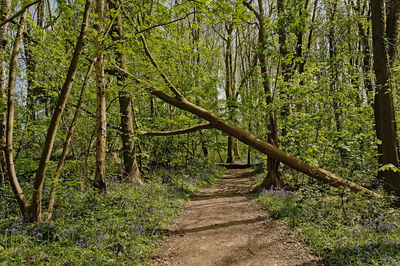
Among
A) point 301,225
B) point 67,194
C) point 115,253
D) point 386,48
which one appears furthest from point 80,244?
point 386,48

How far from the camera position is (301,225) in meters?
5.22

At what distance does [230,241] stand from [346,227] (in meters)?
2.44

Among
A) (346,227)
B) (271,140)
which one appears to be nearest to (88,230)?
(346,227)

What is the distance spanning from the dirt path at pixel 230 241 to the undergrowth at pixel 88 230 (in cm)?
49

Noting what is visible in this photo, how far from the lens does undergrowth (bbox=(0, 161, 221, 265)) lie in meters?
3.53

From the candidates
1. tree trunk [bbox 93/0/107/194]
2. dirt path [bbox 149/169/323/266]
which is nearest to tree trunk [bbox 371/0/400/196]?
dirt path [bbox 149/169/323/266]

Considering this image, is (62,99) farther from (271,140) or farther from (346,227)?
(271,140)

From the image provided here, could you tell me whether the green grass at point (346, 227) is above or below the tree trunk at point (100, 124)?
below

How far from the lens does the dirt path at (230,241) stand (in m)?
4.27

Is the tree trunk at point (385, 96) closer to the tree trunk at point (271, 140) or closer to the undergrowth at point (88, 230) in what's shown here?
the tree trunk at point (271, 140)

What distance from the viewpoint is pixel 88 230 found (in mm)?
4273

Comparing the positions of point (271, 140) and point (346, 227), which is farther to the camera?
point (271, 140)

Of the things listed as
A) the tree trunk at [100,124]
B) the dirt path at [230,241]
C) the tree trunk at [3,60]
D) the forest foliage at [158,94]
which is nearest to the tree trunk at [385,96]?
the forest foliage at [158,94]

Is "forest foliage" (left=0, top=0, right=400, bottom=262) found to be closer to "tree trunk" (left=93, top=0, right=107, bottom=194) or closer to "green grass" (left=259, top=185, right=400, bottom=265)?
"tree trunk" (left=93, top=0, right=107, bottom=194)
